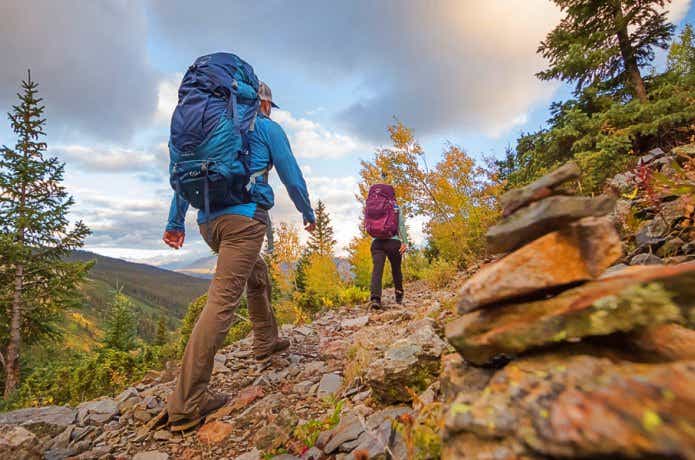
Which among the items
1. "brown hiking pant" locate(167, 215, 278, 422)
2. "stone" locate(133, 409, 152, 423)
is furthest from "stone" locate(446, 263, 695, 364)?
"stone" locate(133, 409, 152, 423)

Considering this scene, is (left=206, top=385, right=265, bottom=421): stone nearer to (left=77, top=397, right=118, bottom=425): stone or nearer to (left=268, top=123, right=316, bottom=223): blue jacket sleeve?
(left=77, top=397, right=118, bottom=425): stone

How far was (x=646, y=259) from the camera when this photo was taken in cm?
299

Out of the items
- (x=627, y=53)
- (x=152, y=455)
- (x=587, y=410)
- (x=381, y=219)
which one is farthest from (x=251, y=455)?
(x=627, y=53)

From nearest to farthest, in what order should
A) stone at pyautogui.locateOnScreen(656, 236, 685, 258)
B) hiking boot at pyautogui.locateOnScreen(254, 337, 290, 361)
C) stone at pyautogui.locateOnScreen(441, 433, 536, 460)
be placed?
stone at pyautogui.locateOnScreen(441, 433, 536, 460) < stone at pyautogui.locateOnScreen(656, 236, 685, 258) < hiking boot at pyautogui.locateOnScreen(254, 337, 290, 361)

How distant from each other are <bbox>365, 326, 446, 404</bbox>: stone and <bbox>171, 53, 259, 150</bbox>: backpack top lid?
92.9 inches

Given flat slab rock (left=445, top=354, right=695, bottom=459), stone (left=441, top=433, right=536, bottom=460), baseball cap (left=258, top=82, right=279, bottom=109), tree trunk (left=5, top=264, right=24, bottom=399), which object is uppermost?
baseball cap (left=258, top=82, right=279, bottom=109)

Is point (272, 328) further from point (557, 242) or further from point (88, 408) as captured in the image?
point (557, 242)

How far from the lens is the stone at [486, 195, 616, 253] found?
1.25 m

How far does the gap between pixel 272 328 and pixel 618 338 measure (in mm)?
3686

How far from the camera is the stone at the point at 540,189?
139 cm

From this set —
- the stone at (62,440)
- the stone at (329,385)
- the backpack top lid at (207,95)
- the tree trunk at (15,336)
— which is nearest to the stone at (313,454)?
the stone at (329,385)

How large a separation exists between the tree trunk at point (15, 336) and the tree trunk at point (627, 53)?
2823 centimetres

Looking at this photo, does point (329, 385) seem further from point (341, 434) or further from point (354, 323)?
point (354, 323)

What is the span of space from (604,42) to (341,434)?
15971 mm
